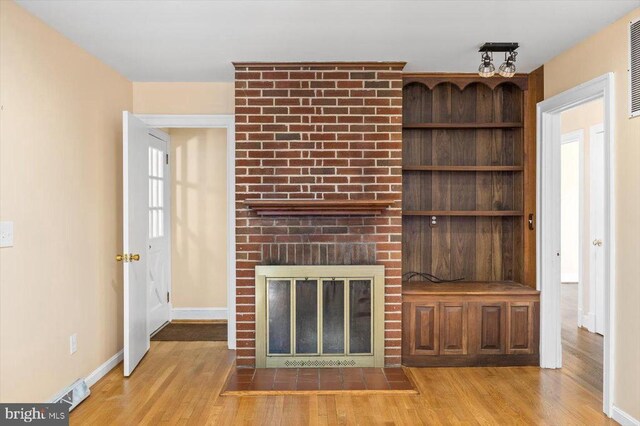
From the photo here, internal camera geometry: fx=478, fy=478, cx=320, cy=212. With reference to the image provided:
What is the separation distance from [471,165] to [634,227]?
5.32 ft

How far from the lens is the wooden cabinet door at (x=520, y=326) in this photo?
3.84 metres

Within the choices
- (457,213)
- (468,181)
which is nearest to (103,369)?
(457,213)

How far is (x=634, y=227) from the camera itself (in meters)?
2.79

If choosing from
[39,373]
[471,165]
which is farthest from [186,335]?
[471,165]

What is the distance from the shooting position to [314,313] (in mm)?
3693

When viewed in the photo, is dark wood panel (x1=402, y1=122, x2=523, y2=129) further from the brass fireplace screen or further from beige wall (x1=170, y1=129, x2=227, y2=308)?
beige wall (x1=170, y1=129, x2=227, y2=308)

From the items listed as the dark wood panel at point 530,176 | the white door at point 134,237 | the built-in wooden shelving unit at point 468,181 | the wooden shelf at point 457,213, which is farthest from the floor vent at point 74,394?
the dark wood panel at point 530,176

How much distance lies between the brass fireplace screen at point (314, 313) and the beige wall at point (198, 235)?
6.03 ft

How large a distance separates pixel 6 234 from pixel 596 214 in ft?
16.8

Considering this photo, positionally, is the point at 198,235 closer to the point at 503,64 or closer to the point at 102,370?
the point at 102,370

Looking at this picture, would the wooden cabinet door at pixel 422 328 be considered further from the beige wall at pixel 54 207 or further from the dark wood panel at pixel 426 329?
the beige wall at pixel 54 207

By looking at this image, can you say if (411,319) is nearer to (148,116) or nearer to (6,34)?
(148,116)

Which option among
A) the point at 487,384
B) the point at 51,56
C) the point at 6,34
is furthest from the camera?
the point at 487,384

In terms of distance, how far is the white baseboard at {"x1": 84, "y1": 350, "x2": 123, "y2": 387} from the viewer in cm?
347
